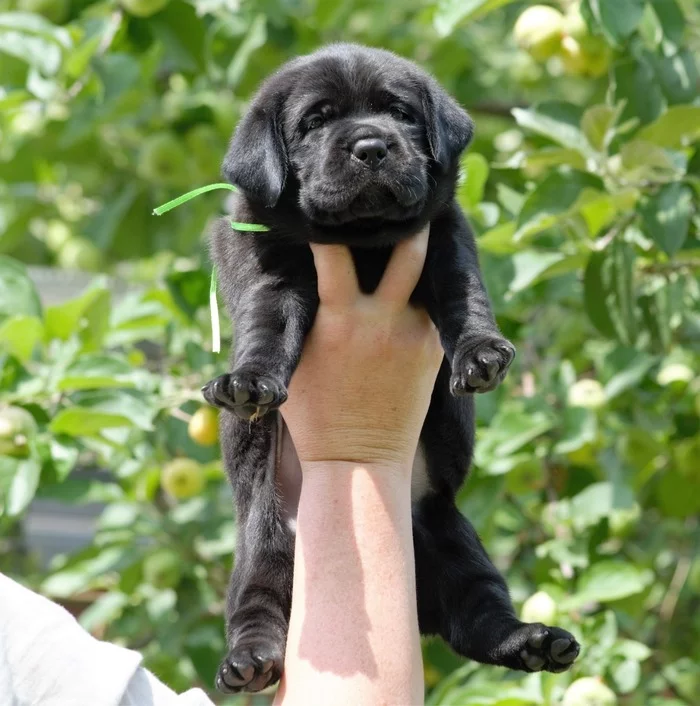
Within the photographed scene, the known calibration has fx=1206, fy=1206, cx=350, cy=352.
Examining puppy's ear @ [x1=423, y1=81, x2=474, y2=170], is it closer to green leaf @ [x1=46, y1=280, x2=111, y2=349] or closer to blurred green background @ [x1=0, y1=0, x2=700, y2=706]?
blurred green background @ [x1=0, y1=0, x2=700, y2=706]

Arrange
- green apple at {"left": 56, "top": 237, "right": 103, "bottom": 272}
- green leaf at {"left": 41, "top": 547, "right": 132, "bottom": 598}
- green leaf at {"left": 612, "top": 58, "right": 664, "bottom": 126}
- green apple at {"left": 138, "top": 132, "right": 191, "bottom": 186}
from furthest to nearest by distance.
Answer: green apple at {"left": 56, "top": 237, "right": 103, "bottom": 272}, green apple at {"left": 138, "top": 132, "right": 191, "bottom": 186}, green leaf at {"left": 41, "top": 547, "right": 132, "bottom": 598}, green leaf at {"left": 612, "top": 58, "right": 664, "bottom": 126}

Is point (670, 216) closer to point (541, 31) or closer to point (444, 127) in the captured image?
Answer: point (444, 127)

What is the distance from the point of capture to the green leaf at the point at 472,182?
292 cm

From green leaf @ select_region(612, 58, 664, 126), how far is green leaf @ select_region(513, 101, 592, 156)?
0.11 meters

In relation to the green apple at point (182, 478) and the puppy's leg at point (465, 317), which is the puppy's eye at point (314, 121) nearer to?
the puppy's leg at point (465, 317)

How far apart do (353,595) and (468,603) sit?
0.39 m

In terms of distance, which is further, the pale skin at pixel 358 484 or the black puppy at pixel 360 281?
the black puppy at pixel 360 281

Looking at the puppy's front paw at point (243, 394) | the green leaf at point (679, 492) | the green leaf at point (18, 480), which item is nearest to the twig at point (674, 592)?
the green leaf at point (679, 492)

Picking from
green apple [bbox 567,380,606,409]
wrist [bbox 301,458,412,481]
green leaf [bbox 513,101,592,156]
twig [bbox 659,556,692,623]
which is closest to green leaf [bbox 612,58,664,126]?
green leaf [bbox 513,101,592,156]

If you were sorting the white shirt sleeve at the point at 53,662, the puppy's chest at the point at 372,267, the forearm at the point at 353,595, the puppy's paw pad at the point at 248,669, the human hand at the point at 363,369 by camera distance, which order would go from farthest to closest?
the puppy's chest at the point at 372,267 < the human hand at the point at 363,369 < the puppy's paw pad at the point at 248,669 < the forearm at the point at 353,595 < the white shirt sleeve at the point at 53,662

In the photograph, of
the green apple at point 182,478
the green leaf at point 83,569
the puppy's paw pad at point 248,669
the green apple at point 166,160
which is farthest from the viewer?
the green apple at point 166,160

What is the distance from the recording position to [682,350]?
3283 millimetres

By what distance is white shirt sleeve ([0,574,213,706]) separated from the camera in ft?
5.29

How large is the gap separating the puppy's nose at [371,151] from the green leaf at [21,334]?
1.06 meters
